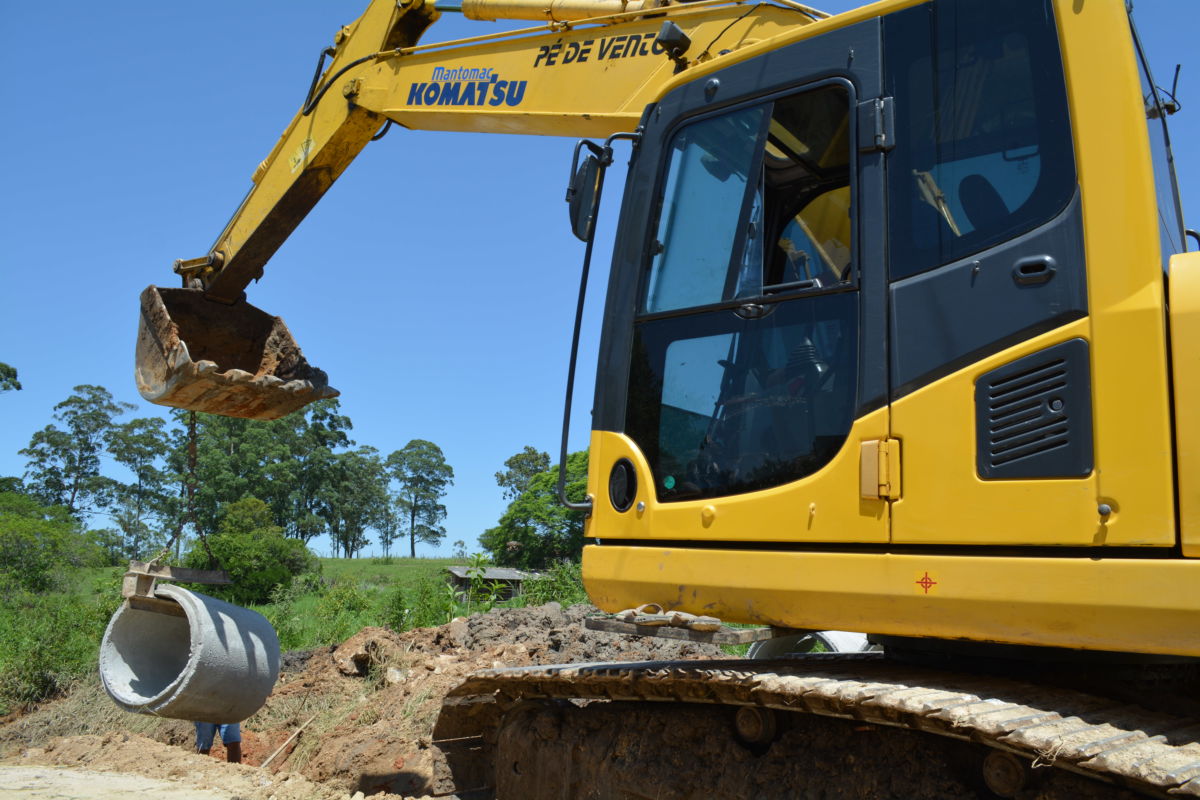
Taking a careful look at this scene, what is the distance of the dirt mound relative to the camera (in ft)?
23.5

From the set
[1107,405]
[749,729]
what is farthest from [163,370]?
[1107,405]

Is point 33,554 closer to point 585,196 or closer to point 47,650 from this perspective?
point 47,650

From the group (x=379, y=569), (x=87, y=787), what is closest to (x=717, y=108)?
(x=87, y=787)

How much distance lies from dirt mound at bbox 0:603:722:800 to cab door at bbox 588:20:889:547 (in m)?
3.88

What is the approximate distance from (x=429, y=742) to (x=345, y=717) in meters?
1.87

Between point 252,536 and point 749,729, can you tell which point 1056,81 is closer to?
point 749,729

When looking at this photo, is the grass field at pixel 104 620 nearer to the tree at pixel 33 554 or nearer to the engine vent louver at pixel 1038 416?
the tree at pixel 33 554

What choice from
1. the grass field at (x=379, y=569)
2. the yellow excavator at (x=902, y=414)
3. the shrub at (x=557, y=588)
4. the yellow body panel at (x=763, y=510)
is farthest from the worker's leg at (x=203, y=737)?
the grass field at (x=379, y=569)

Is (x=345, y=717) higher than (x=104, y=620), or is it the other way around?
(x=104, y=620)

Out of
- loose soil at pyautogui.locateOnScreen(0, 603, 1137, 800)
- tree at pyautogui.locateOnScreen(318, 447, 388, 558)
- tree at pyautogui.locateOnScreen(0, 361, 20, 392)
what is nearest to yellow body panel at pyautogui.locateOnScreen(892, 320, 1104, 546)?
loose soil at pyautogui.locateOnScreen(0, 603, 1137, 800)

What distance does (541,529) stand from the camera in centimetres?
3488

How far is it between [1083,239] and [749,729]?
1815 mm

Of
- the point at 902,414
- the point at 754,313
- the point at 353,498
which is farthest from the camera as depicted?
the point at 353,498

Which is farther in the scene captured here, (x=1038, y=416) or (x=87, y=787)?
(x=87, y=787)
